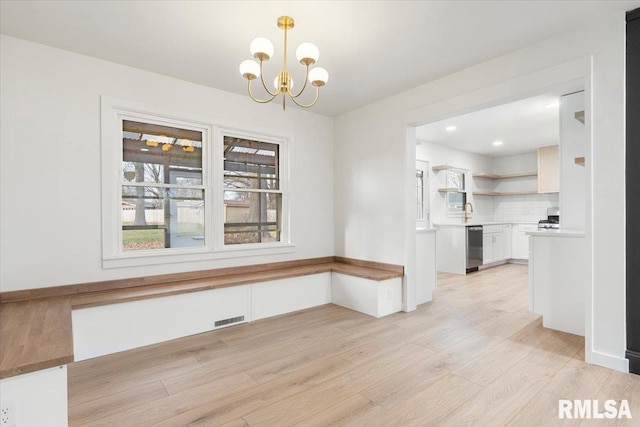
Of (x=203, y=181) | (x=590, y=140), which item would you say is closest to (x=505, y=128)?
(x=590, y=140)

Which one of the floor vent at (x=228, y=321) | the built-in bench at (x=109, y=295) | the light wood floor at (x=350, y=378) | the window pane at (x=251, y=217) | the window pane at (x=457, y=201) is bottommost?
the light wood floor at (x=350, y=378)

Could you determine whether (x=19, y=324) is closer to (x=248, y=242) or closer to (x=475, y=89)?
(x=248, y=242)

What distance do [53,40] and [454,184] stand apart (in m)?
7.11

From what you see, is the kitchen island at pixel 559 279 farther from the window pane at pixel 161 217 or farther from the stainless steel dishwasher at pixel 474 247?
the window pane at pixel 161 217

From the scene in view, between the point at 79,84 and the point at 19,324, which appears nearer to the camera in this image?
the point at 19,324

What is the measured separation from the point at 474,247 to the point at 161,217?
5.70 metres

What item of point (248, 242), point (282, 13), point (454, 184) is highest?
point (282, 13)

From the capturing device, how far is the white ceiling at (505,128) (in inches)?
178

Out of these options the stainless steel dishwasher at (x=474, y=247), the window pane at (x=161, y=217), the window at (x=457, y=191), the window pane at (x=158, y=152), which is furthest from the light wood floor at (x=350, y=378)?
the window at (x=457, y=191)

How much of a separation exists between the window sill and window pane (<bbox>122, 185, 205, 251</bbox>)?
0.12 m

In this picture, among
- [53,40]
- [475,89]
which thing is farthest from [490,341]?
[53,40]

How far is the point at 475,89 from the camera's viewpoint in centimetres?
321

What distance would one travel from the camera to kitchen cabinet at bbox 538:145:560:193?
6.82 m

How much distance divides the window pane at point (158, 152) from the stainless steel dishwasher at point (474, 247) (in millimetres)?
5149
